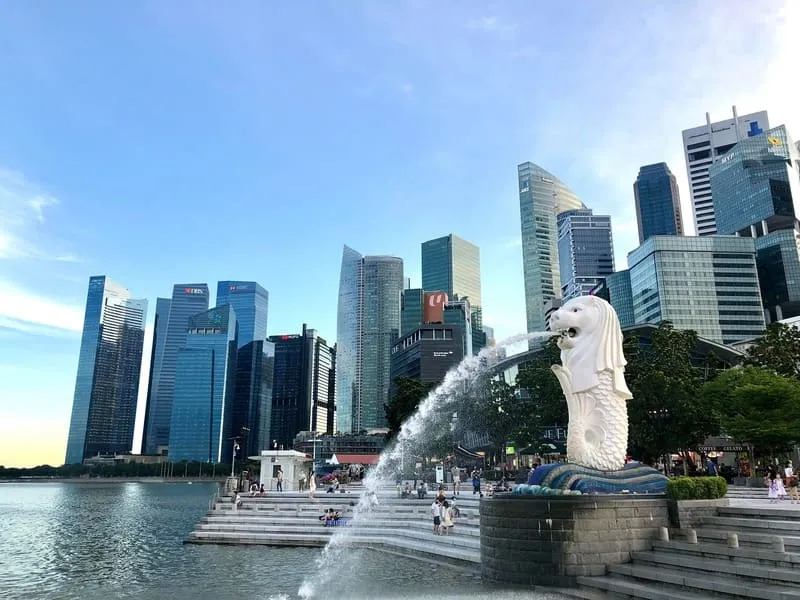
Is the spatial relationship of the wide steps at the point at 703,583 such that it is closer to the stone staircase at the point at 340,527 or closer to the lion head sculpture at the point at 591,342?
the lion head sculpture at the point at 591,342

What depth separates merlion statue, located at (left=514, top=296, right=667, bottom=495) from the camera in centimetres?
1675

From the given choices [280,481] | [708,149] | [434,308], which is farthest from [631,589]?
[708,149]

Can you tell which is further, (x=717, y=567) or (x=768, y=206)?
(x=768, y=206)

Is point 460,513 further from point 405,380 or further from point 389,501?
point 405,380

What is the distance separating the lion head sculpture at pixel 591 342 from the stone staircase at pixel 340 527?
7.23 meters

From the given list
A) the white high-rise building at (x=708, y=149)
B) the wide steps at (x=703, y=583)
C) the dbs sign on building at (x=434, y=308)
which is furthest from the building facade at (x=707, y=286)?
the wide steps at (x=703, y=583)

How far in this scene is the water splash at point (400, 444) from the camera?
67.2 feet

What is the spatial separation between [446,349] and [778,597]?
139564 mm

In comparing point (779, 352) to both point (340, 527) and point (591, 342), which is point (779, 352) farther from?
point (340, 527)

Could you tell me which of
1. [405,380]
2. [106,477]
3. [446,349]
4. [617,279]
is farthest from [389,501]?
[106,477]

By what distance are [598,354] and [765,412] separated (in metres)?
20.4

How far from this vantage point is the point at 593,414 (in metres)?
18.5

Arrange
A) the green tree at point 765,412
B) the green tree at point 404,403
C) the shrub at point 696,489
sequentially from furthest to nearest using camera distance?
the green tree at point 404,403
the green tree at point 765,412
the shrub at point 696,489

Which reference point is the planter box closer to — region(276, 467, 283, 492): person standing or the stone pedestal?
the stone pedestal
